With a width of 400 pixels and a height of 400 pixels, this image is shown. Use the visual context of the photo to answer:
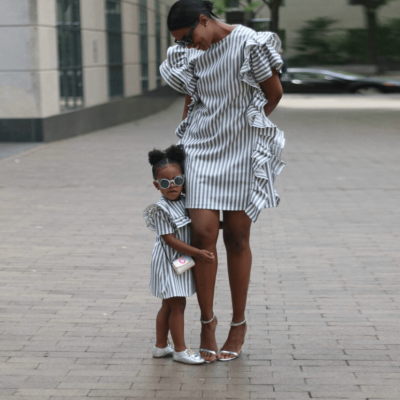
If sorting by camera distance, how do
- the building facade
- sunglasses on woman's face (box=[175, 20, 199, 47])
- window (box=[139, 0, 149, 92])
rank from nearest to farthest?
sunglasses on woman's face (box=[175, 20, 199, 47])
the building facade
window (box=[139, 0, 149, 92])

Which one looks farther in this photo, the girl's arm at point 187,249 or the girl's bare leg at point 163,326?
the girl's bare leg at point 163,326

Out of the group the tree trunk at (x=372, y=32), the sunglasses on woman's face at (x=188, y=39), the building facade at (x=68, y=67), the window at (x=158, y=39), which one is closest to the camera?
the sunglasses on woman's face at (x=188, y=39)

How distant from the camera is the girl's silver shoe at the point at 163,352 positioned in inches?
151

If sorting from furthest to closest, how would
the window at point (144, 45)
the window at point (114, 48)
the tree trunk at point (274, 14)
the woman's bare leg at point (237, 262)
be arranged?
1. the tree trunk at point (274, 14)
2. the window at point (144, 45)
3. the window at point (114, 48)
4. the woman's bare leg at point (237, 262)

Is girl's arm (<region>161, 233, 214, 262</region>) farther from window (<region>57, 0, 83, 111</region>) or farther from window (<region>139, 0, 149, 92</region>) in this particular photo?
window (<region>139, 0, 149, 92</region>)

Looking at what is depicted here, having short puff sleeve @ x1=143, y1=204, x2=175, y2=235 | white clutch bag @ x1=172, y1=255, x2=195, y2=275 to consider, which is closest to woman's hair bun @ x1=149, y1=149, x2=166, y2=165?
short puff sleeve @ x1=143, y1=204, x2=175, y2=235

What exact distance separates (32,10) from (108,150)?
296 centimetres

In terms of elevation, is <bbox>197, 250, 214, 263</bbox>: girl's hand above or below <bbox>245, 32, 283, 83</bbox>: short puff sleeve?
below

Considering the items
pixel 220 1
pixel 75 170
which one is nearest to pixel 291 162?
pixel 75 170

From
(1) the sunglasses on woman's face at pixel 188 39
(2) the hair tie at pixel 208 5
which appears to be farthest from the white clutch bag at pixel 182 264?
(2) the hair tie at pixel 208 5

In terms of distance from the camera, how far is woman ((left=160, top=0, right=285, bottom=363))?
3645 millimetres

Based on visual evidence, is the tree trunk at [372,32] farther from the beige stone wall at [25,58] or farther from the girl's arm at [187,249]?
the girl's arm at [187,249]

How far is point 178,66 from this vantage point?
385 centimetres

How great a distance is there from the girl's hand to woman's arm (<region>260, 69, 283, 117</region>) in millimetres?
758
